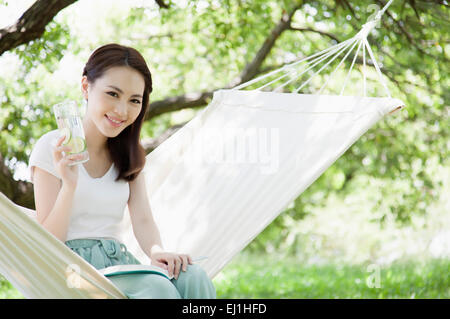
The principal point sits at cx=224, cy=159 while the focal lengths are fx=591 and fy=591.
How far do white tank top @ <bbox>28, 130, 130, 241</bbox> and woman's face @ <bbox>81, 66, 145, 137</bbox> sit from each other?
14 cm

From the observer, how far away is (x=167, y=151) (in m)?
2.44

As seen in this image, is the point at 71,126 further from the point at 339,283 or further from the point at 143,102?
the point at 339,283

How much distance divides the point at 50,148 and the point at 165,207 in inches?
28.3

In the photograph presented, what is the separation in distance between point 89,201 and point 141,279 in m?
0.36

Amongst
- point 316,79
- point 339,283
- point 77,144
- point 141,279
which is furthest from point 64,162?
point 316,79

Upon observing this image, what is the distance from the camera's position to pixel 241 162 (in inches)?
97.3

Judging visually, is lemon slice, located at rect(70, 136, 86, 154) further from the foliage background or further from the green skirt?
the foliage background

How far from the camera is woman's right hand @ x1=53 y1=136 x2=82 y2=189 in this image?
64.6 inches

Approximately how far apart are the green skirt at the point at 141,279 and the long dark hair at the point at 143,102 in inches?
9.8

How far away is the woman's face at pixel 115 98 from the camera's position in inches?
72.5

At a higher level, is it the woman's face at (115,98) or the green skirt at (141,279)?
the woman's face at (115,98)

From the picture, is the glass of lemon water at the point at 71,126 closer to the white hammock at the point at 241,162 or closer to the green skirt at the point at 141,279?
the green skirt at the point at 141,279

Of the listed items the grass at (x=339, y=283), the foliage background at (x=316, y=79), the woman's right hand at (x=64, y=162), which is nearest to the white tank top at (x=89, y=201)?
the woman's right hand at (x=64, y=162)

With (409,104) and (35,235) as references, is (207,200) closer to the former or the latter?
(35,235)
